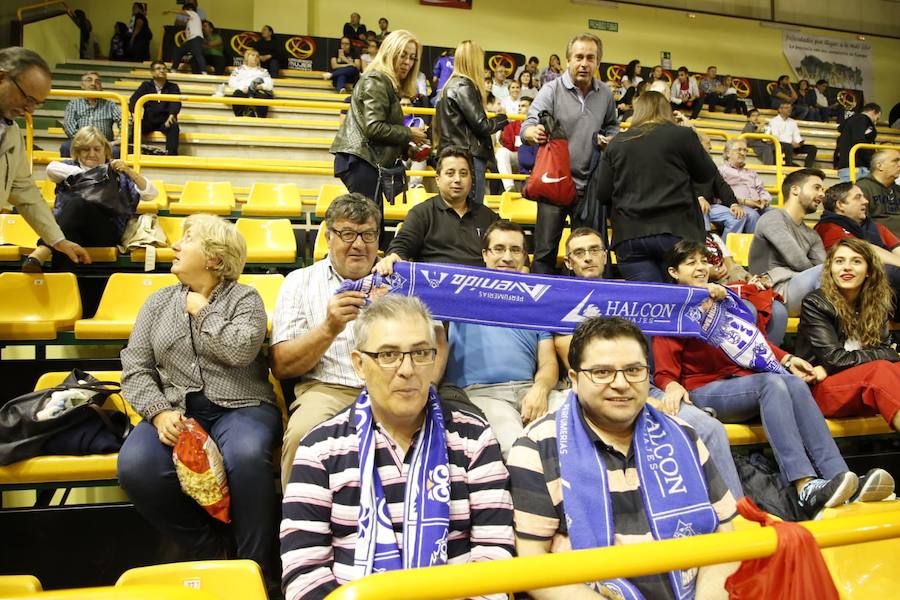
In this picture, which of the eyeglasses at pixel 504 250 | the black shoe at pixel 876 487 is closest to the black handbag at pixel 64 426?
the eyeglasses at pixel 504 250

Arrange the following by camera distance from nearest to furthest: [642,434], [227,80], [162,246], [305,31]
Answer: [642,434] → [162,246] → [227,80] → [305,31]

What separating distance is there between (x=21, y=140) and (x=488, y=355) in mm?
2394

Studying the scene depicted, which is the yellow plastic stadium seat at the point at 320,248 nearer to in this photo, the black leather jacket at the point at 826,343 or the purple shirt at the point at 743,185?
the black leather jacket at the point at 826,343

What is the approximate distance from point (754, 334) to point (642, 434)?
1.32 metres

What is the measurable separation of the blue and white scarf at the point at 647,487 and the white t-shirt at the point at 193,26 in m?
10.4

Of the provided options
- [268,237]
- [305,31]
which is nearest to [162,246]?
[268,237]

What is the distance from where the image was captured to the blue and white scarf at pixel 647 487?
163 centimetres

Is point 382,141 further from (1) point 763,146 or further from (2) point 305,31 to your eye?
(2) point 305,31

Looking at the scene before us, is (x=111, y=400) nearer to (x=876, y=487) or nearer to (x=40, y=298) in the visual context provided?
(x=40, y=298)

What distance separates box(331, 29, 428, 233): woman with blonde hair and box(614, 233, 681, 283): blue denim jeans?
120cm

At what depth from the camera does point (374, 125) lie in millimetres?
3449

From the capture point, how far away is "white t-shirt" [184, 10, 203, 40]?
33.9 feet

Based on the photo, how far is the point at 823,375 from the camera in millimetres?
2920

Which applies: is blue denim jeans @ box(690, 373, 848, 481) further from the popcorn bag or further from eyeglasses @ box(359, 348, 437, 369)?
the popcorn bag
